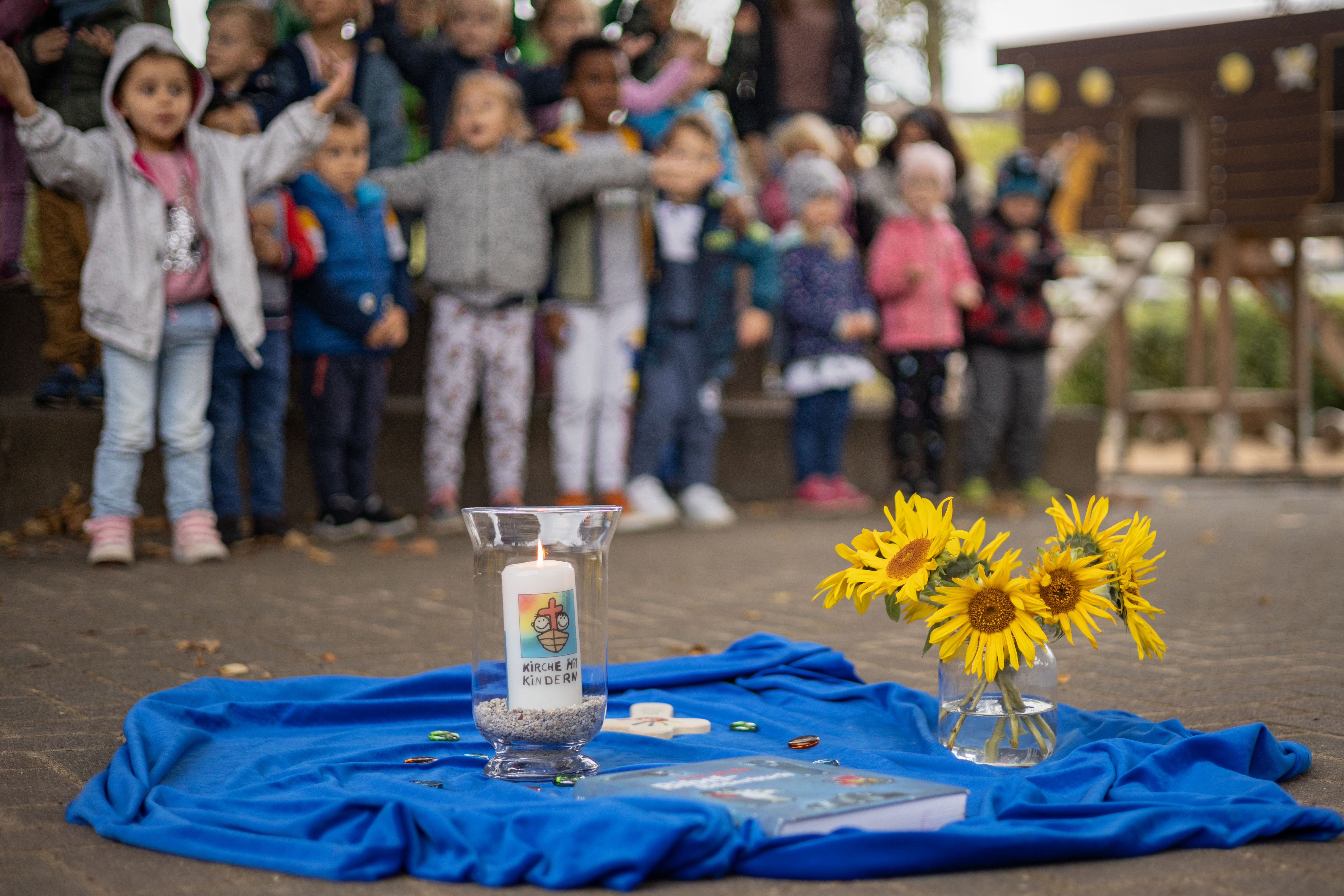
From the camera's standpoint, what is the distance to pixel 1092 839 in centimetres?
205

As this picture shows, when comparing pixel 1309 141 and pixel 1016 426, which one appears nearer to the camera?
pixel 1016 426

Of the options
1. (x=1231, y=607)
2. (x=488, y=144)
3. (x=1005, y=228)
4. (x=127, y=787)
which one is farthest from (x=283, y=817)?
(x=1005, y=228)

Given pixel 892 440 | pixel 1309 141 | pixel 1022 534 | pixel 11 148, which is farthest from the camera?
pixel 1309 141

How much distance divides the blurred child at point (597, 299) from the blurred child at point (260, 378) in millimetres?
1406

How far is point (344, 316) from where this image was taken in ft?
21.5

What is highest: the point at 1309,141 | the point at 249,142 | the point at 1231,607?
the point at 1309,141

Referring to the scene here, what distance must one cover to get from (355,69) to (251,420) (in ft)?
6.91

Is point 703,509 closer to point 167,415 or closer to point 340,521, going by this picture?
point 340,521

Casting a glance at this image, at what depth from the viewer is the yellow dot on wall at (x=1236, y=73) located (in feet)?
47.4

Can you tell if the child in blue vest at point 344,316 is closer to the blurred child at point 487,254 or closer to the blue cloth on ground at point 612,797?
the blurred child at point 487,254

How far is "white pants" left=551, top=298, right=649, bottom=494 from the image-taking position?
7281 mm

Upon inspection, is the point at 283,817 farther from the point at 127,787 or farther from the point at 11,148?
the point at 11,148

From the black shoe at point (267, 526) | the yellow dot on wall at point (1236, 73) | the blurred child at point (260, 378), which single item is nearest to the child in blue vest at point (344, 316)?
the blurred child at point (260, 378)

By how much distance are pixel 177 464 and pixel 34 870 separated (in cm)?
400
